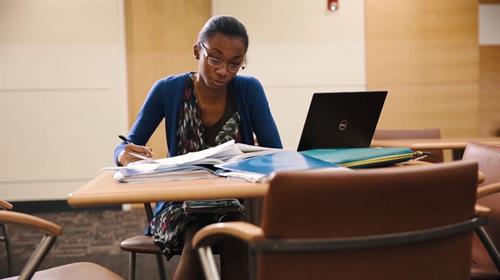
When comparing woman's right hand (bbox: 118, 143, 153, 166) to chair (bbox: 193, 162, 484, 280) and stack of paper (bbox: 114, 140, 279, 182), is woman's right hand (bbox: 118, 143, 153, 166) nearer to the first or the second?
stack of paper (bbox: 114, 140, 279, 182)

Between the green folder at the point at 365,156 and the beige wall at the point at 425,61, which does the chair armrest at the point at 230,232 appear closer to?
the green folder at the point at 365,156

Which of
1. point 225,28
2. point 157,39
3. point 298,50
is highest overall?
point 157,39

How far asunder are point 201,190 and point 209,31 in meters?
A: 0.90

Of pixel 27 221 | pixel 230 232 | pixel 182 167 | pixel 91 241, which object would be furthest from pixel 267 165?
pixel 91 241

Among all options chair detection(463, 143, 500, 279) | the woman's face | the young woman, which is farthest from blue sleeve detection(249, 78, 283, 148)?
chair detection(463, 143, 500, 279)

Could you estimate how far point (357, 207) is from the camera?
93cm

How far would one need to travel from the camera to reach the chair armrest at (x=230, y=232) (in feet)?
3.05

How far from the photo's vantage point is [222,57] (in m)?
1.88

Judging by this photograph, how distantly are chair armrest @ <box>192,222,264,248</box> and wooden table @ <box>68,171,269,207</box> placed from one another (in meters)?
0.11

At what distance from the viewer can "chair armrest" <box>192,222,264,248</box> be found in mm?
930

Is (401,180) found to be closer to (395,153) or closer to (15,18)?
(395,153)

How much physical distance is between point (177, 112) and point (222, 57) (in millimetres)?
286

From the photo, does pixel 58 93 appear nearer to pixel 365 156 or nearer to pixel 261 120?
pixel 261 120

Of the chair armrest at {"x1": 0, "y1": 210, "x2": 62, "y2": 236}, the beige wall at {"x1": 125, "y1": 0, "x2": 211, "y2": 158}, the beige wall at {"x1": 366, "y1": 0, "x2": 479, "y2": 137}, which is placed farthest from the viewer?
the beige wall at {"x1": 366, "y1": 0, "x2": 479, "y2": 137}
